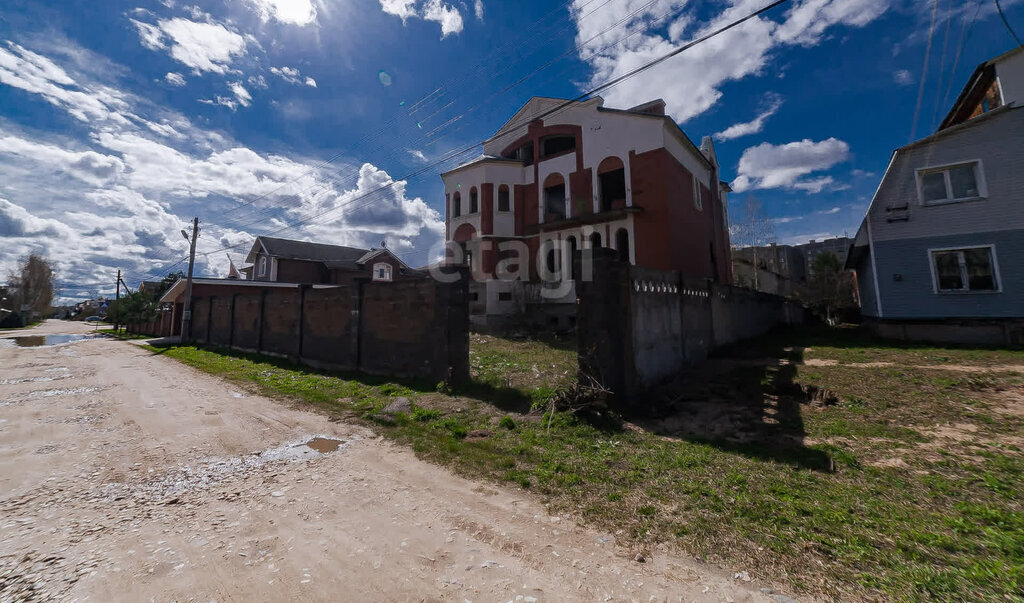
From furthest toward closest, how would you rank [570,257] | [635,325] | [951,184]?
1. [570,257]
2. [951,184]
3. [635,325]

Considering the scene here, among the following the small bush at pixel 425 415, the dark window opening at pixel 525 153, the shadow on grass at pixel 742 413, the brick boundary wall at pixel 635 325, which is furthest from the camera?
Answer: the dark window opening at pixel 525 153

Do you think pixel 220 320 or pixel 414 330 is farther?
pixel 220 320

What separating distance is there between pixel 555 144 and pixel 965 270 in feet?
53.9

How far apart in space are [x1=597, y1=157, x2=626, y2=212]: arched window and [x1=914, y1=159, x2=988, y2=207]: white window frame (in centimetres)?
993

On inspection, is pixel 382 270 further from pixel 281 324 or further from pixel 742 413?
pixel 742 413

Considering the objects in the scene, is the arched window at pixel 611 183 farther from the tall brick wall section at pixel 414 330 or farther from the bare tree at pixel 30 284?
the bare tree at pixel 30 284

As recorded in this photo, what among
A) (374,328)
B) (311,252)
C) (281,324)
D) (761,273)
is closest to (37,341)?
(311,252)

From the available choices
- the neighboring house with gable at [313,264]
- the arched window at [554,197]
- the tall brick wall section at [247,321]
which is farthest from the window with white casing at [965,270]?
the neighboring house with gable at [313,264]

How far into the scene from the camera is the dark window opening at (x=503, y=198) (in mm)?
19891

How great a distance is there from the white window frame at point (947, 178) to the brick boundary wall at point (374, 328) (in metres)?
16.4

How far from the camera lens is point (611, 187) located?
1794 centimetres

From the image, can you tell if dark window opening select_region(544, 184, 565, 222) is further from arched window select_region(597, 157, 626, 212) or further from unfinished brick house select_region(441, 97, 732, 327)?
arched window select_region(597, 157, 626, 212)

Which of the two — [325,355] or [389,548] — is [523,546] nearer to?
[389,548]

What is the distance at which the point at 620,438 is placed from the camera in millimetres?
4812
